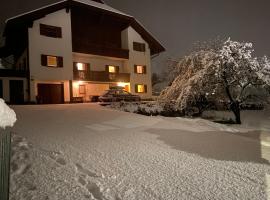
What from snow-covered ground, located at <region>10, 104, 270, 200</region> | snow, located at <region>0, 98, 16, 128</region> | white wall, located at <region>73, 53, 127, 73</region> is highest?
white wall, located at <region>73, 53, 127, 73</region>

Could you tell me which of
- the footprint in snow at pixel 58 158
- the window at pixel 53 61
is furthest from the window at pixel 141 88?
the footprint in snow at pixel 58 158

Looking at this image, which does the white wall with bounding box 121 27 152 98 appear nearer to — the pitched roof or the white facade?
the white facade

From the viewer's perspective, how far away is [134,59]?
32.0 meters

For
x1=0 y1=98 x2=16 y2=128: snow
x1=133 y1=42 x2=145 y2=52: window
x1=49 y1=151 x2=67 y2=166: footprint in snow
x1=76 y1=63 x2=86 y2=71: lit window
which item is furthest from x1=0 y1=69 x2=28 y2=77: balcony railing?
x1=0 y1=98 x2=16 y2=128: snow

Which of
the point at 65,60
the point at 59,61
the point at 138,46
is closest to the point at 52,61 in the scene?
the point at 59,61

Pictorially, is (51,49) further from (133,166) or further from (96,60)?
(133,166)

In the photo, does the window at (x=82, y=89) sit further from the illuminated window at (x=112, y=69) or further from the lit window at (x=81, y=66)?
the illuminated window at (x=112, y=69)

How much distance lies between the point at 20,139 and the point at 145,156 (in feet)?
11.2

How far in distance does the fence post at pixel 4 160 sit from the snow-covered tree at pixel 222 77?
509 inches

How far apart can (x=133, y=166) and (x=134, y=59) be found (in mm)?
26854

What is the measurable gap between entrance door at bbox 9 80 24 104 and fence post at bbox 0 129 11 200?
21.7m

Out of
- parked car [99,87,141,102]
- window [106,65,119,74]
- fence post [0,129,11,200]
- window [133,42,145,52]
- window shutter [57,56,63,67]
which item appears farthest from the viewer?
window [133,42,145,52]

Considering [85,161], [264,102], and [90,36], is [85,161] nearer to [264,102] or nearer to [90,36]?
[264,102]

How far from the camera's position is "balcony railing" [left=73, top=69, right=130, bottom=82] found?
2672cm
